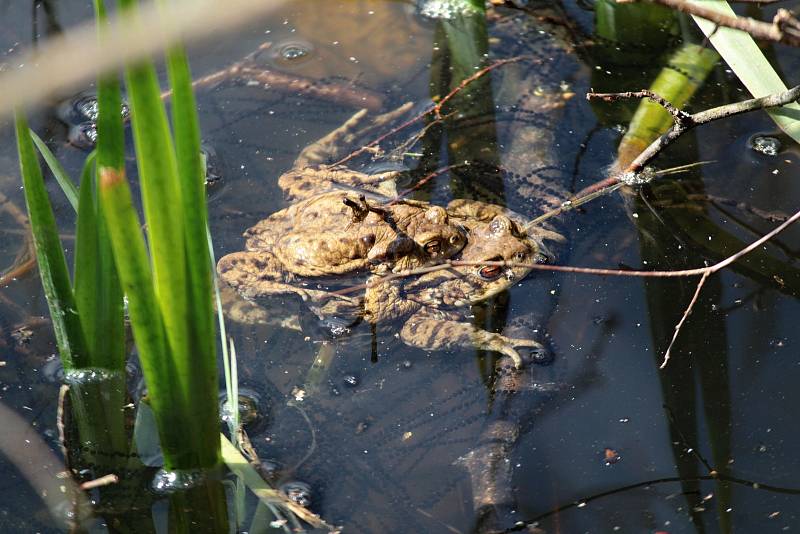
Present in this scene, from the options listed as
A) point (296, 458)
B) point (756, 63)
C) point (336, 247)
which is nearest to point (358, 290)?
point (336, 247)

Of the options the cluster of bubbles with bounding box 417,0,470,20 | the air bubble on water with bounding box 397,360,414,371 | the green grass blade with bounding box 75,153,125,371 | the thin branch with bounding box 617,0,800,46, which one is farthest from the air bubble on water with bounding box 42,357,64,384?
the cluster of bubbles with bounding box 417,0,470,20

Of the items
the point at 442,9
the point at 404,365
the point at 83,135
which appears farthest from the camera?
the point at 442,9

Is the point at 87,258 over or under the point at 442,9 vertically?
over

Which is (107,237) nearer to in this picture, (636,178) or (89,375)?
(89,375)

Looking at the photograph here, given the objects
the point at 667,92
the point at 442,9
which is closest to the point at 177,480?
the point at 667,92

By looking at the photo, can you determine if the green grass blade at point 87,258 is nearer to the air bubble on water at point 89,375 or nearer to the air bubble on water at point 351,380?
the air bubble on water at point 89,375

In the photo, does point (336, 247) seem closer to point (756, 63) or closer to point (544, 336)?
point (544, 336)

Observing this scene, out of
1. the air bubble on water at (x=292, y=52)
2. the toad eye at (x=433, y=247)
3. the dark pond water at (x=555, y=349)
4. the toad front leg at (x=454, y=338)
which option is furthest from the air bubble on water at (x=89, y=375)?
the air bubble on water at (x=292, y=52)
